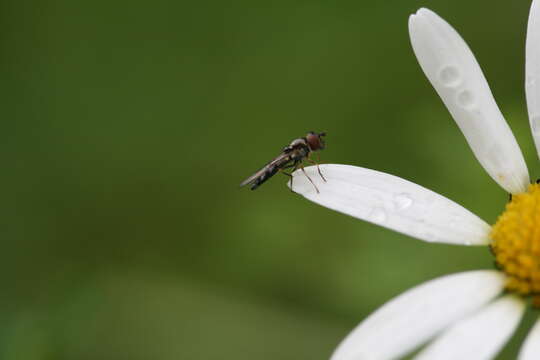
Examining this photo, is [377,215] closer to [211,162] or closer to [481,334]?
[481,334]

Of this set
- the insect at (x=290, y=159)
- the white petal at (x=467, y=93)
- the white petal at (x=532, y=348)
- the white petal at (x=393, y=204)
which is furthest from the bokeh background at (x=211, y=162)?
the insect at (x=290, y=159)

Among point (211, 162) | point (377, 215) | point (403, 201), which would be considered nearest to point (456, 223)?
point (403, 201)

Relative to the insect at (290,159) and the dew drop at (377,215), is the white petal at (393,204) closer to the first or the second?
the dew drop at (377,215)

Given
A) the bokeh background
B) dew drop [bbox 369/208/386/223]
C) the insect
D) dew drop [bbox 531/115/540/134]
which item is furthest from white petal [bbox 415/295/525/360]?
the bokeh background

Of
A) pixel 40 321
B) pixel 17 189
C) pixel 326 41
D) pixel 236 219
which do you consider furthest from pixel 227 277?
pixel 326 41

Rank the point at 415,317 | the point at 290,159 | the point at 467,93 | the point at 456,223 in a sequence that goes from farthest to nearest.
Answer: the point at 290,159
the point at 467,93
the point at 456,223
the point at 415,317
